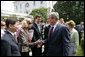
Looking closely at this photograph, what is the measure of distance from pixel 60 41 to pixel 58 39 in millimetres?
58

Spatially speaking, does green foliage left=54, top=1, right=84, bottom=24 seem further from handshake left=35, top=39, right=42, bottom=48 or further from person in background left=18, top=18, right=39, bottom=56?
person in background left=18, top=18, right=39, bottom=56

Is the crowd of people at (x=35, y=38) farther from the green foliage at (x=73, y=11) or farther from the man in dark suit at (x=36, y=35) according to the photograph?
the green foliage at (x=73, y=11)

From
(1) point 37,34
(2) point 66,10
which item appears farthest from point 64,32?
(2) point 66,10

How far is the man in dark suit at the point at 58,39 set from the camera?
4.68 m

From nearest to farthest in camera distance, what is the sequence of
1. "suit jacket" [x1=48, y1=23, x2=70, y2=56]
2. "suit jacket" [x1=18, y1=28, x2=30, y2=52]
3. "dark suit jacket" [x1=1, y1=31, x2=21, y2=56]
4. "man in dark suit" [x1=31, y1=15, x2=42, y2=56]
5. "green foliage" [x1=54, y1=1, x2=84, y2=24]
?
"dark suit jacket" [x1=1, y1=31, x2=21, y2=56], "suit jacket" [x1=48, y1=23, x2=70, y2=56], "suit jacket" [x1=18, y1=28, x2=30, y2=52], "man in dark suit" [x1=31, y1=15, x2=42, y2=56], "green foliage" [x1=54, y1=1, x2=84, y2=24]

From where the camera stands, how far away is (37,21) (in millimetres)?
6141

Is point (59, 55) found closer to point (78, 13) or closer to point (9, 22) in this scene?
point (9, 22)

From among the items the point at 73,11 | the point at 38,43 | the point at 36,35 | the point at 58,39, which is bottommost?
the point at 73,11

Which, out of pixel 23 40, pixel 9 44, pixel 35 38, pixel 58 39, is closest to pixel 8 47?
pixel 9 44

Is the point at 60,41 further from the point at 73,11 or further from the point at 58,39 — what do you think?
the point at 73,11

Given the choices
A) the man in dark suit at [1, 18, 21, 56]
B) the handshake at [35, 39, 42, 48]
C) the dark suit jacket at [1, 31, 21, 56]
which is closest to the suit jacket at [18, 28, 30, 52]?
the handshake at [35, 39, 42, 48]

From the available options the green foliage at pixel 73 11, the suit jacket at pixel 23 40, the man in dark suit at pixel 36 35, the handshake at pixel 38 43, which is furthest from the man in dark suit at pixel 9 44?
the green foliage at pixel 73 11

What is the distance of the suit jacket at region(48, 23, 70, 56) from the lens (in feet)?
15.3

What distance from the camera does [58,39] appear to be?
4.76 m
